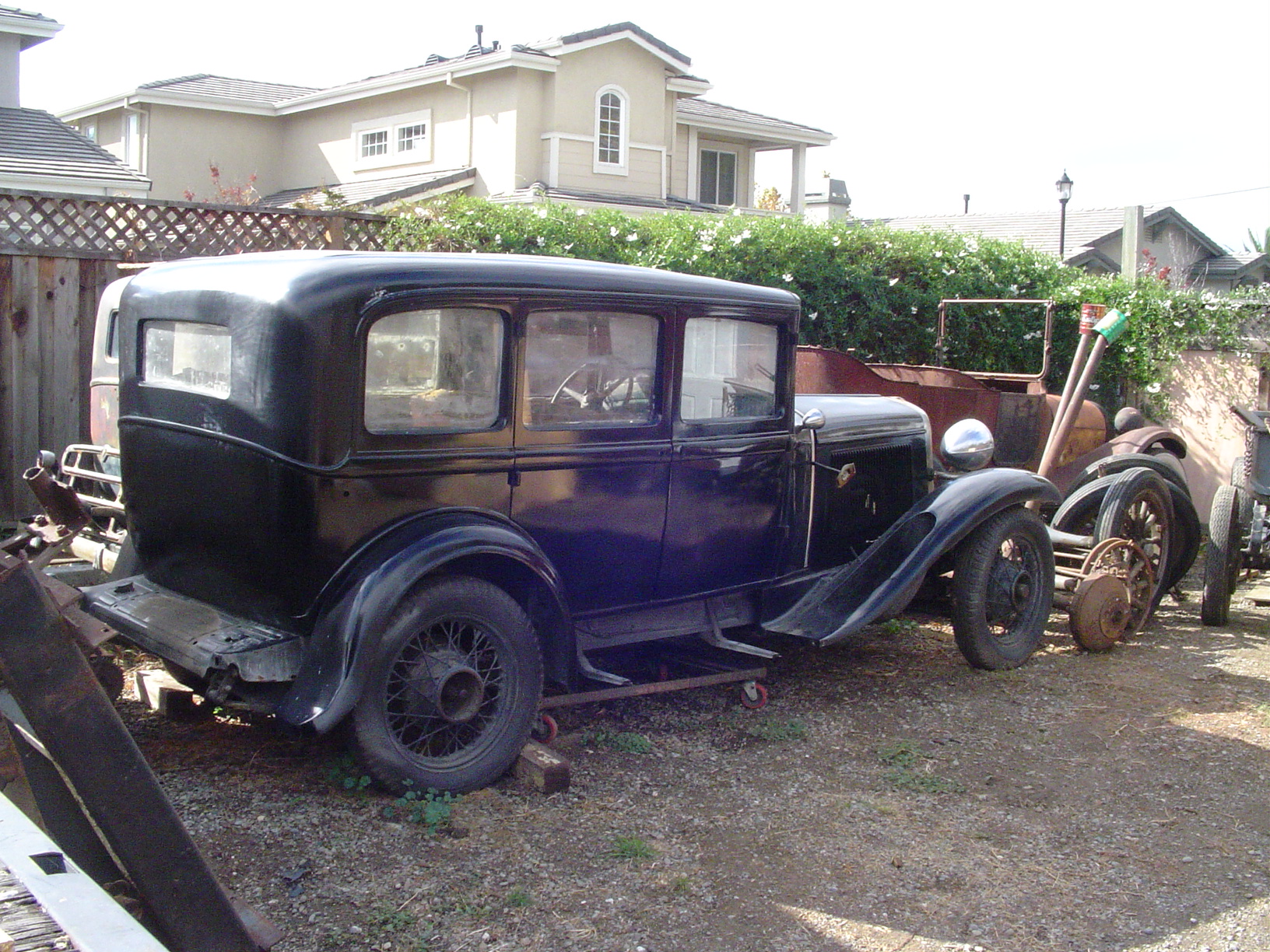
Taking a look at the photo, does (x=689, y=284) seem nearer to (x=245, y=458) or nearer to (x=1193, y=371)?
(x=245, y=458)

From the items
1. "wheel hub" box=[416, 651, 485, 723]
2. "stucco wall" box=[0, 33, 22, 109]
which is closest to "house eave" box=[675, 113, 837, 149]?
"stucco wall" box=[0, 33, 22, 109]

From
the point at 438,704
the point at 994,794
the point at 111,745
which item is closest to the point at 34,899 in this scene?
the point at 111,745

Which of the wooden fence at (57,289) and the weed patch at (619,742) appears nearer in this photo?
the weed patch at (619,742)

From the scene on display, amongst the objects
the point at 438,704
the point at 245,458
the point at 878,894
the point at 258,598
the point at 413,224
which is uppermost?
the point at 413,224

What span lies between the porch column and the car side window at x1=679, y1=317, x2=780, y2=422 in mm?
19450

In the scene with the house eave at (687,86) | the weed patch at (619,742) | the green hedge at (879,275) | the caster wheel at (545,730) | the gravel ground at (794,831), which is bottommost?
the gravel ground at (794,831)

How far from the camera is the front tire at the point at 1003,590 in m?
5.72

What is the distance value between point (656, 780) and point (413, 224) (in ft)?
17.8

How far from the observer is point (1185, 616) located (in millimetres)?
7418

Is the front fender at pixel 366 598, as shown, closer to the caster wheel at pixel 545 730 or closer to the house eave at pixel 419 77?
the caster wheel at pixel 545 730

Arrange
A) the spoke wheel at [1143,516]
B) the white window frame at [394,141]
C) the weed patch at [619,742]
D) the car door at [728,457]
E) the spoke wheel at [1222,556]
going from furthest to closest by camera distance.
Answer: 1. the white window frame at [394,141]
2. the spoke wheel at [1222,556]
3. the spoke wheel at [1143,516]
4. the car door at [728,457]
5. the weed patch at [619,742]

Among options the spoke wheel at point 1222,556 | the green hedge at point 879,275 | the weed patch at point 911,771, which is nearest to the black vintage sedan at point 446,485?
the weed patch at point 911,771

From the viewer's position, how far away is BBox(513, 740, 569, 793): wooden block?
4.13 m

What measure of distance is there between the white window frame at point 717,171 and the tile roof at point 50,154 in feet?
36.7
